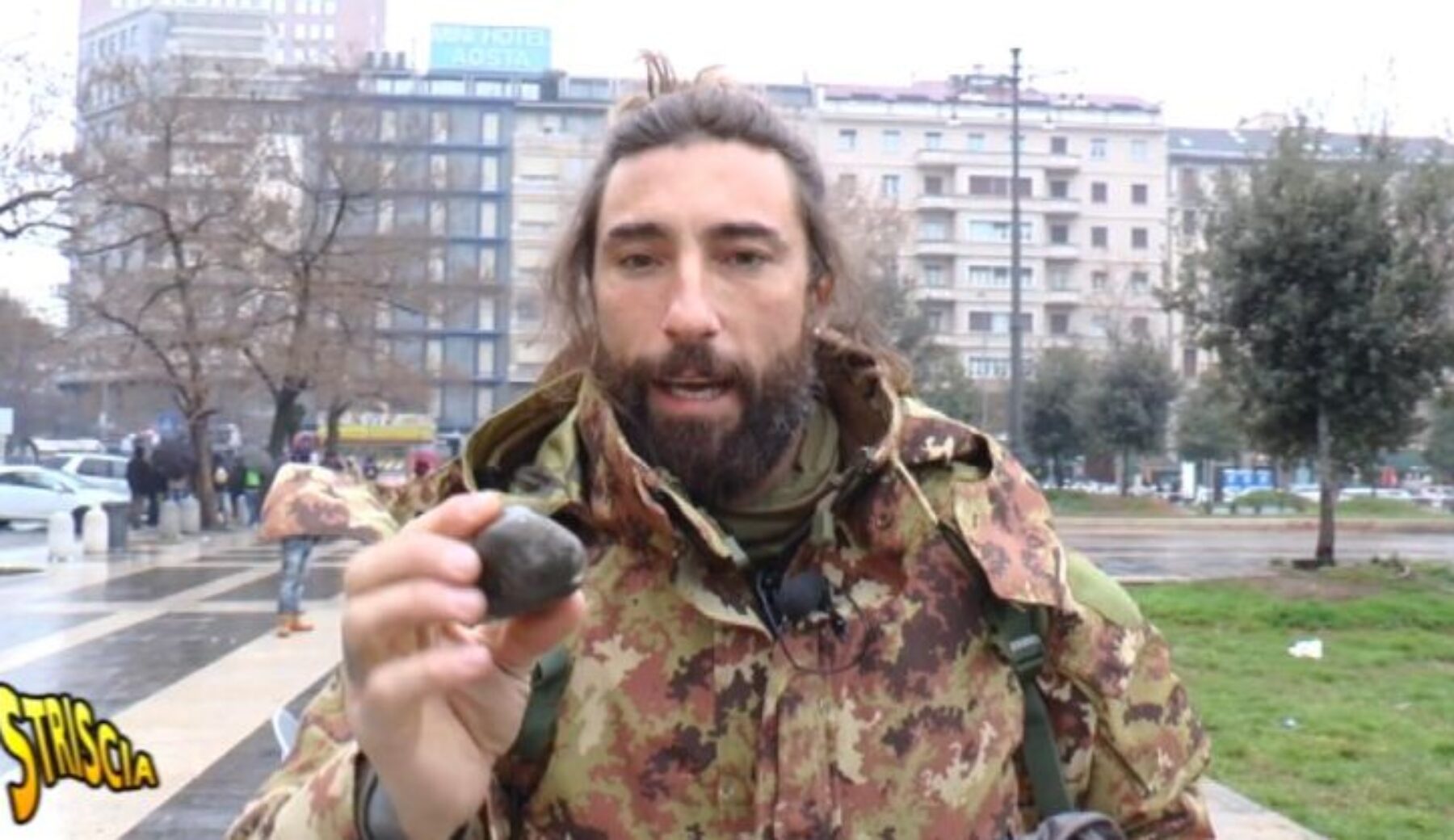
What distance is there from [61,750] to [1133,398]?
3641cm

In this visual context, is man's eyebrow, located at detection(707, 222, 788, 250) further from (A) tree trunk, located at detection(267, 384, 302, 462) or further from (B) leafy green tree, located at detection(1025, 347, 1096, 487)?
(B) leafy green tree, located at detection(1025, 347, 1096, 487)

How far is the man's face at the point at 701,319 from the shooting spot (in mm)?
1713

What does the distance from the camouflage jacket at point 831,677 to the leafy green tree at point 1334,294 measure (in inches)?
667

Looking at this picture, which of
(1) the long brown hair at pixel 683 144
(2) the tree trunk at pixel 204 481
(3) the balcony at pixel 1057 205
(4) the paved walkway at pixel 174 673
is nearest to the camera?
(1) the long brown hair at pixel 683 144

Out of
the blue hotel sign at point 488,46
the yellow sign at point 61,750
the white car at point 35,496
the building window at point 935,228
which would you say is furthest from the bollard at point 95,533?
the blue hotel sign at point 488,46

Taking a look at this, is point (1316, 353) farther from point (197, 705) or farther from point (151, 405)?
point (151, 405)

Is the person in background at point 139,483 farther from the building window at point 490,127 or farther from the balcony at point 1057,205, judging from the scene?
the balcony at point 1057,205

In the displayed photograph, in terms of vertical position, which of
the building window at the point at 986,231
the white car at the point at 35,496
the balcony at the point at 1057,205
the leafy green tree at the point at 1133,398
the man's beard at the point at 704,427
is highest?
the balcony at the point at 1057,205

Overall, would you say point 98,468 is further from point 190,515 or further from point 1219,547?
point 1219,547

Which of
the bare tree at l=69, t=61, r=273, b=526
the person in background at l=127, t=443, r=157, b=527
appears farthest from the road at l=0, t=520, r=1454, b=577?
the bare tree at l=69, t=61, r=273, b=526

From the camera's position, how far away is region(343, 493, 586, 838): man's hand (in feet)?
3.85

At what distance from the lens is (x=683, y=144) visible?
5.94 feet

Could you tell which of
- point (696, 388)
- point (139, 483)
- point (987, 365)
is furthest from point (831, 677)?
point (987, 365)

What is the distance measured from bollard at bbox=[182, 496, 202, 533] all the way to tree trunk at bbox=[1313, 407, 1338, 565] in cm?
1926
